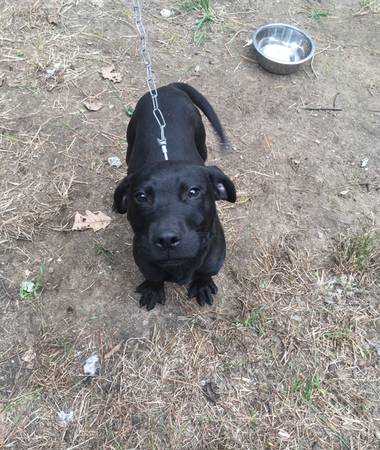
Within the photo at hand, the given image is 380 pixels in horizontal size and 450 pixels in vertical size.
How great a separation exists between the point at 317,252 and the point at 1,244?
2326 millimetres

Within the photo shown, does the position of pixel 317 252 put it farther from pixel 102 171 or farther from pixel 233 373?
pixel 102 171

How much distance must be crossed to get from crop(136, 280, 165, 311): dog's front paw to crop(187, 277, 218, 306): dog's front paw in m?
0.20

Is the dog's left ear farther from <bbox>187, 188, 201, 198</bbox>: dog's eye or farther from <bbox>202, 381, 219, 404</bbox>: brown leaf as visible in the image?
<bbox>202, 381, 219, 404</bbox>: brown leaf

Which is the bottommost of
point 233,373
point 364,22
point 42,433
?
point 42,433

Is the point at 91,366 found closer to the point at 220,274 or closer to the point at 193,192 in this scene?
the point at 220,274

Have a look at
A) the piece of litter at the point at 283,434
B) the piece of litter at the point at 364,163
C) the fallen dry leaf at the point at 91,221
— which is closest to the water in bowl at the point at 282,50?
the piece of litter at the point at 364,163

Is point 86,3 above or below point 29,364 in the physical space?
above

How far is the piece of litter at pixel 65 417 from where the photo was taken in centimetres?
269

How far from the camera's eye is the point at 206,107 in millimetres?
3400

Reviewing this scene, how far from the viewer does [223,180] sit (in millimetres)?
2633

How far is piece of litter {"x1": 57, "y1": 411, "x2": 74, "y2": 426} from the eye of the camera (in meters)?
2.69

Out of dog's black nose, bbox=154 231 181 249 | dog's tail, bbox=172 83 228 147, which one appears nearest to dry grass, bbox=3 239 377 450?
dog's black nose, bbox=154 231 181 249

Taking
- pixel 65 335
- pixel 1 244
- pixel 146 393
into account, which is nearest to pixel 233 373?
pixel 146 393

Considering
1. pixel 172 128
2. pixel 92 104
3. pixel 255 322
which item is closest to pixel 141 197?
pixel 172 128
